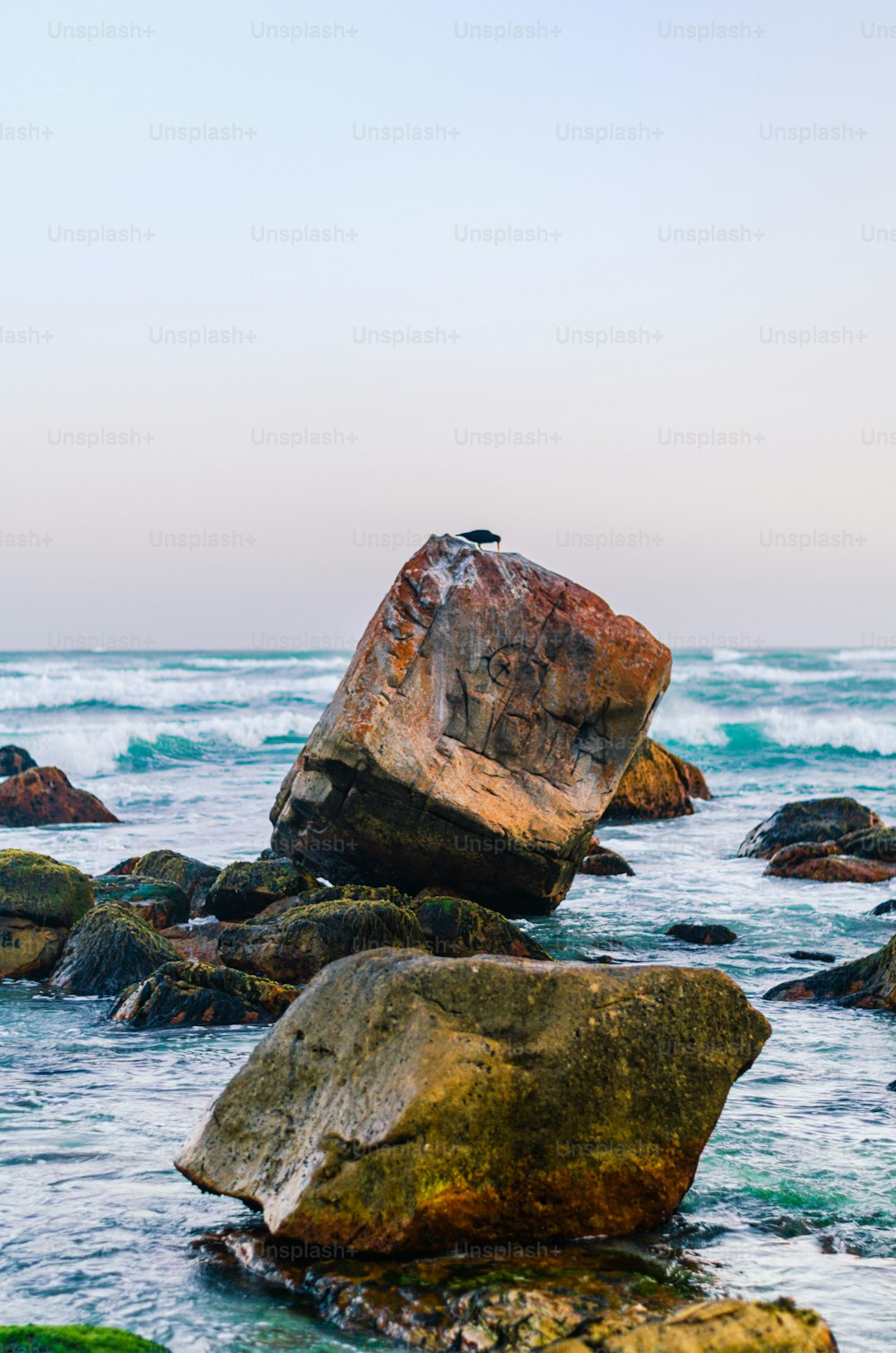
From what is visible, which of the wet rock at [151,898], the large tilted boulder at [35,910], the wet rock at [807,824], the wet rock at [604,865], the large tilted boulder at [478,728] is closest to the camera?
the large tilted boulder at [35,910]

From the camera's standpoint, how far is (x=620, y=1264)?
4914 millimetres

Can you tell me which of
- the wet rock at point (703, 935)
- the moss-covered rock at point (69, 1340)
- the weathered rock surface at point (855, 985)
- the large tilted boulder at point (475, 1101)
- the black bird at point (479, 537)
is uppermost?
the black bird at point (479, 537)

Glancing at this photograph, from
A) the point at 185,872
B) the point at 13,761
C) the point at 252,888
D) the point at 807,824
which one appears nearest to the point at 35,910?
the point at 252,888

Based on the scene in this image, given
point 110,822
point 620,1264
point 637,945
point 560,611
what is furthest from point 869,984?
point 110,822

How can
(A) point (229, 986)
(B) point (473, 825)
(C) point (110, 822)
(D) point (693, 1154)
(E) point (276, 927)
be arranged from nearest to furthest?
(D) point (693, 1154) → (A) point (229, 986) → (E) point (276, 927) → (B) point (473, 825) → (C) point (110, 822)

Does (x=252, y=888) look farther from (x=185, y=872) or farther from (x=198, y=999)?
(x=198, y=999)

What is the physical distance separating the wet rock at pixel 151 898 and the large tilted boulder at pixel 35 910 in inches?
46.2

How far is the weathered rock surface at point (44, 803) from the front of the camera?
1967cm

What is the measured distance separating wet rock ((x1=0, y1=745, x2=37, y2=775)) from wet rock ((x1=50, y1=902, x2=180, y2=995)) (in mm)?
16313

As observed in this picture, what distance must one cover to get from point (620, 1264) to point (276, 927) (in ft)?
19.3

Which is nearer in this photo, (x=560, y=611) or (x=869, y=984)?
(x=869, y=984)

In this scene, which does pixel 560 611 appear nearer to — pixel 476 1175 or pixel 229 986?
pixel 229 986

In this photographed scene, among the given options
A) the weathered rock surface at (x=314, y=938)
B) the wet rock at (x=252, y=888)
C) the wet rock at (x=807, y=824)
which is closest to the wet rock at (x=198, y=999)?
the weathered rock surface at (x=314, y=938)

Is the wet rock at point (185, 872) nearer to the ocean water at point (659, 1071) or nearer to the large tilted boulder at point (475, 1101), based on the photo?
the ocean water at point (659, 1071)
